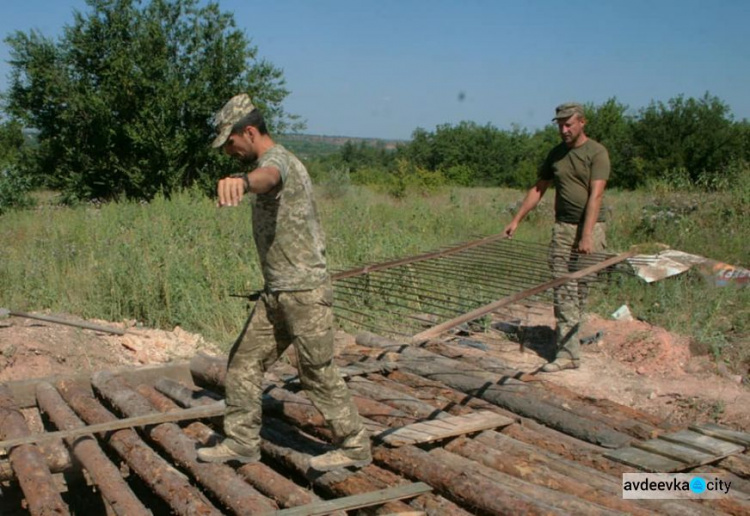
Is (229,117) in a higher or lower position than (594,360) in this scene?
higher

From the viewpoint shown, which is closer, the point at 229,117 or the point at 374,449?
the point at 229,117

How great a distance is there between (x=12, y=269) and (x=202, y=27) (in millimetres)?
13857

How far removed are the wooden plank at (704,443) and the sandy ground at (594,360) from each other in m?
0.75

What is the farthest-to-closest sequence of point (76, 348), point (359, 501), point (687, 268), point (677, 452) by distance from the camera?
point (687, 268) → point (76, 348) → point (677, 452) → point (359, 501)

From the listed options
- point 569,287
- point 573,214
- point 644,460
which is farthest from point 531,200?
point 644,460

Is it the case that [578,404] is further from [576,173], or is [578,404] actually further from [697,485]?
[576,173]

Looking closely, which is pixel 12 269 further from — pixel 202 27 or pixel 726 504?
pixel 202 27

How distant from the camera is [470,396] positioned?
4949 mm

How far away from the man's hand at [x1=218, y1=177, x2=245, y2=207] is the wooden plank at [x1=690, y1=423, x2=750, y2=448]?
3.13m

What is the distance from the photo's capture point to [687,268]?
339 inches

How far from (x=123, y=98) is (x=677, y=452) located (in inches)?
698

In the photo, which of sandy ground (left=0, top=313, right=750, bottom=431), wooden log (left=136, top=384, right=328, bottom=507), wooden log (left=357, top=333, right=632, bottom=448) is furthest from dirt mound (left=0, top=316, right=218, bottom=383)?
wooden log (left=136, top=384, right=328, bottom=507)

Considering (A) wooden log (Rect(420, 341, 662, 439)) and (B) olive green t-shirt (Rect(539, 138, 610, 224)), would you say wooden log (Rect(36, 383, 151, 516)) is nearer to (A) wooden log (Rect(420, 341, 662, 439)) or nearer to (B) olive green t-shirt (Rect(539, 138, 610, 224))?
(A) wooden log (Rect(420, 341, 662, 439))

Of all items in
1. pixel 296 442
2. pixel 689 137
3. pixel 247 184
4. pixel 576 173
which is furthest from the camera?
pixel 689 137
